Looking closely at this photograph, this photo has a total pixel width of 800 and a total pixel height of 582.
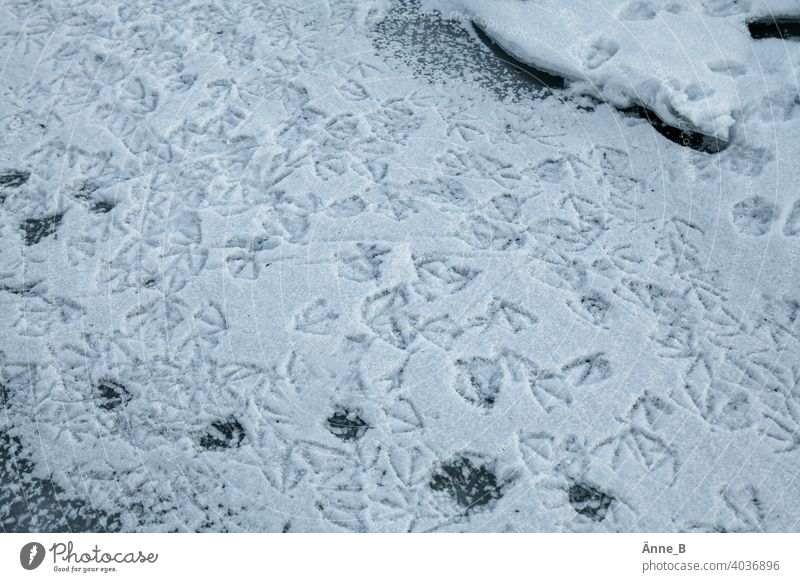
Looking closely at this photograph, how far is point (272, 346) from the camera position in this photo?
1.77 meters

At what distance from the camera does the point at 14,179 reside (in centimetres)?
212

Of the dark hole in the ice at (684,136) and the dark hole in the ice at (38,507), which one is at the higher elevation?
the dark hole in the ice at (684,136)

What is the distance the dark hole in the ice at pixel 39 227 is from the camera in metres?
1.98

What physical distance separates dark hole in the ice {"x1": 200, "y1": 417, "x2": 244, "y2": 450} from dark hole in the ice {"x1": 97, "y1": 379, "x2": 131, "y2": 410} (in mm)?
203

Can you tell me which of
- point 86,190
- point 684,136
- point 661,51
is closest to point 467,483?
point 684,136

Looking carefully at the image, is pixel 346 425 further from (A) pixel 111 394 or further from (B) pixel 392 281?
(A) pixel 111 394

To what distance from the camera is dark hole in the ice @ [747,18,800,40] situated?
2.32 meters

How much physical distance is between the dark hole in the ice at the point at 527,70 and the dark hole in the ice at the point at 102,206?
122cm

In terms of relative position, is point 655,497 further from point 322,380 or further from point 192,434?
point 192,434

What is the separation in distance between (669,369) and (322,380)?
746 millimetres

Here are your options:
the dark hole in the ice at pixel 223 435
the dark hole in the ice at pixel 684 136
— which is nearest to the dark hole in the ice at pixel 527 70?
the dark hole in the ice at pixel 684 136
